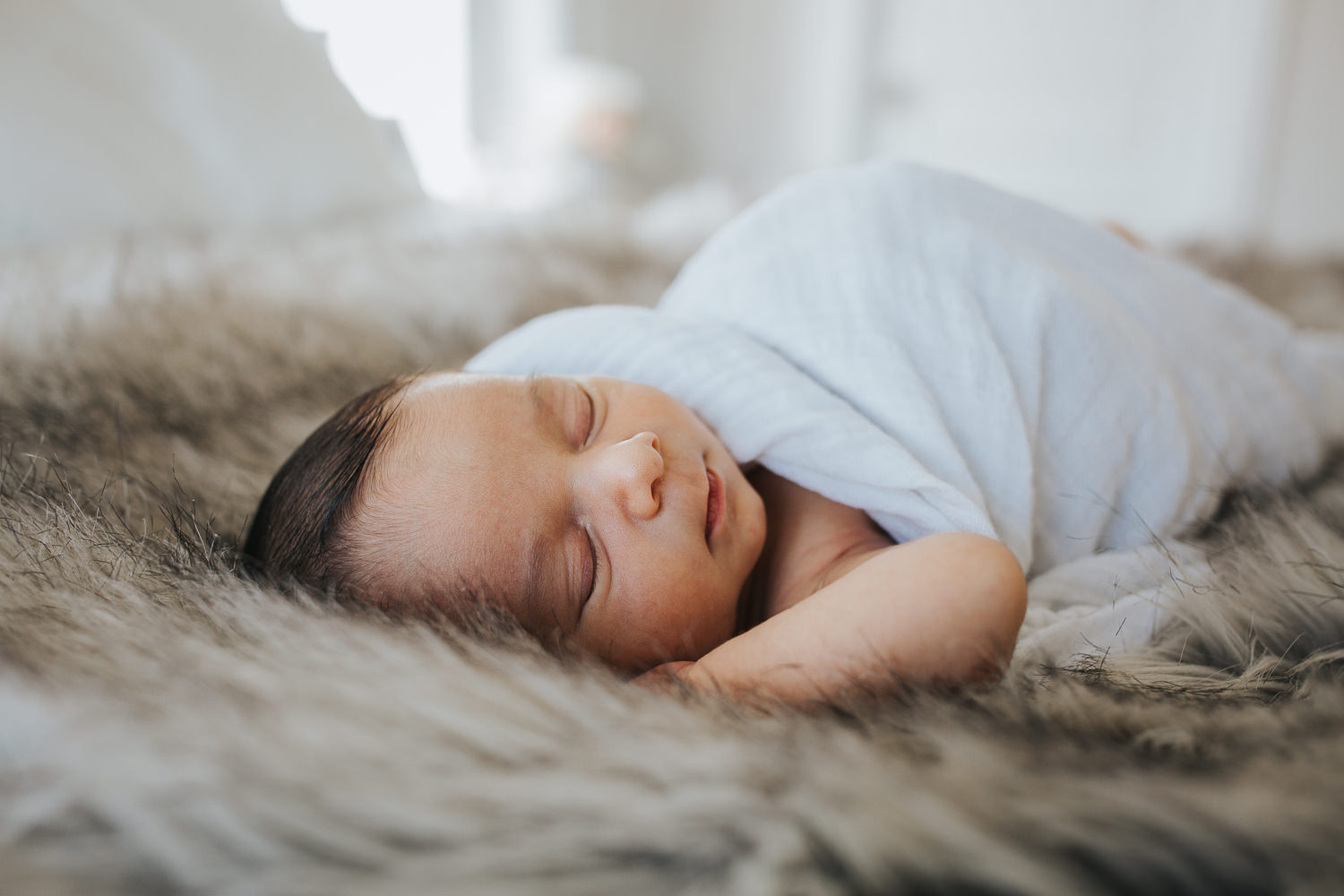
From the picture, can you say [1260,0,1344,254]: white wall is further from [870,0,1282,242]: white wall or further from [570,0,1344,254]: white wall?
[870,0,1282,242]: white wall

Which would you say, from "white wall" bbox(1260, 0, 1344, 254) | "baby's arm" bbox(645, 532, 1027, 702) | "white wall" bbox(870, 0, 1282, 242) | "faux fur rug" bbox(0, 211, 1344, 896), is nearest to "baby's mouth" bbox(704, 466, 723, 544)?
"baby's arm" bbox(645, 532, 1027, 702)

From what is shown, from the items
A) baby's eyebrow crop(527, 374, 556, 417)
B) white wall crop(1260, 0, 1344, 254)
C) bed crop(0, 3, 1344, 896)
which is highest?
white wall crop(1260, 0, 1344, 254)

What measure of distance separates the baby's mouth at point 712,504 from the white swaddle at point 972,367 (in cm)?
7

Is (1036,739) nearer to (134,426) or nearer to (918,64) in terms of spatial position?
(134,426)

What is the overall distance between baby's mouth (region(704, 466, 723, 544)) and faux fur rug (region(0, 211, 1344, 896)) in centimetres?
24

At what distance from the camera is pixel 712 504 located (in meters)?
0.67

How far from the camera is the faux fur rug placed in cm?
28

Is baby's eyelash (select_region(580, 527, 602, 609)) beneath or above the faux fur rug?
beneath

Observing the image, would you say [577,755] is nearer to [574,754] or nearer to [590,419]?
[574,754]

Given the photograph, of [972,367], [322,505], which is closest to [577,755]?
[322,505]

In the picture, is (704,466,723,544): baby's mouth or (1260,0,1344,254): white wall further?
(1260,0,1344,254): white wall

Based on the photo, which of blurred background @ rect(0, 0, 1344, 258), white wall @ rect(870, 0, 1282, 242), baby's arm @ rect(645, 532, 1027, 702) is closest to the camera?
baby's arm @ rect(645, 532, 1027, 702)

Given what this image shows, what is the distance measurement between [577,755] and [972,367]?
546 millimetres

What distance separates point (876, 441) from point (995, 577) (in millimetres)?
203
